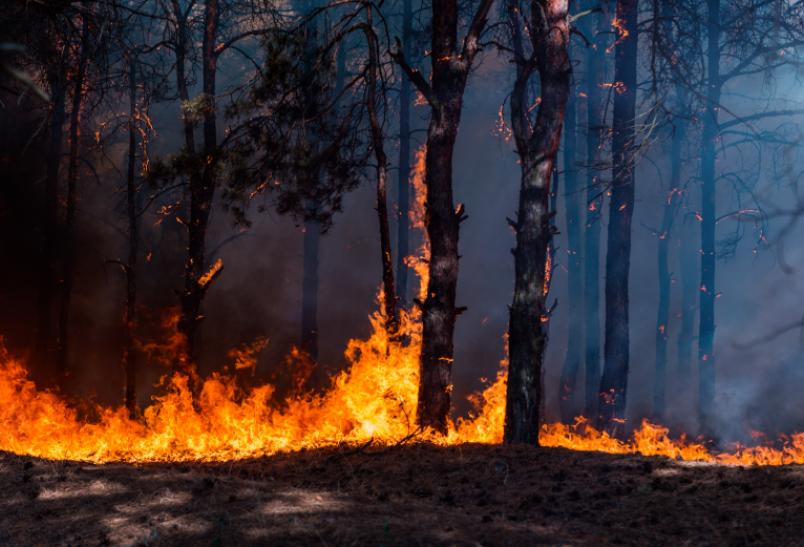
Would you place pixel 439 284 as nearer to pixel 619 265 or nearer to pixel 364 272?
pixel 619 265

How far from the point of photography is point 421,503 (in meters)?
6.97

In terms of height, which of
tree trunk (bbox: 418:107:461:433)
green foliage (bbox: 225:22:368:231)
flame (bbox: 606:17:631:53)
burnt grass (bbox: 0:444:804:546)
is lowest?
burnt grass (bbox: 0:444:804:546)

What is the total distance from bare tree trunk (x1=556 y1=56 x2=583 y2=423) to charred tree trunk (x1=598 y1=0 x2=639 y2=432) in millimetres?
4821

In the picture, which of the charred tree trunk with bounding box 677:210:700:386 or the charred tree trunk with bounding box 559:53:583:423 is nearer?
the charred tree trunk with bounding box 559:53:583:423

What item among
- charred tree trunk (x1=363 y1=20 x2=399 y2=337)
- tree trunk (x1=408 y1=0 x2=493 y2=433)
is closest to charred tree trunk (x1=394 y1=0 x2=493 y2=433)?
tree trunk (x1=408 y1=0 x2=493 y2=433)

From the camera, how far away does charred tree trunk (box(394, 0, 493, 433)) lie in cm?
1187

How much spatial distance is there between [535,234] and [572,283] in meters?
13.3

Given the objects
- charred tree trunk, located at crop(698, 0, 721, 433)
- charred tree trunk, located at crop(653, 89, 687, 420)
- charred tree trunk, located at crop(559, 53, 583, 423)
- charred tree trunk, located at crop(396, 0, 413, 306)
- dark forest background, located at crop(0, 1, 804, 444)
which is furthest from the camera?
dark forest background, located at crop(0, 1, 804, 444)

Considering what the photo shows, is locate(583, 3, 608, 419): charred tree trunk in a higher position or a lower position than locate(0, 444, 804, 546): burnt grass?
higher

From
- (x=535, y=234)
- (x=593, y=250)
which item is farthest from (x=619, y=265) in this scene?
(x=593, y=250)

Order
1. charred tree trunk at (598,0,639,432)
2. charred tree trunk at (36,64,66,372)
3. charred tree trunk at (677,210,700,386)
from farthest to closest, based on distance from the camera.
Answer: charred tree trunk at (677,210,700,386) < charred tree trunk at (36,64,66,372) < charred tree trunk at (598,0,639,432)

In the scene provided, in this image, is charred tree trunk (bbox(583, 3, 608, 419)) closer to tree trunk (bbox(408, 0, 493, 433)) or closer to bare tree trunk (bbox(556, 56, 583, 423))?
bare tree trunk (bbox(556, 56, 583, 423))

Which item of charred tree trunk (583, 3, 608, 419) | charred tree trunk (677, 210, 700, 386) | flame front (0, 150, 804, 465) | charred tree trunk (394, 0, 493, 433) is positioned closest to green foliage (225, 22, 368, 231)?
charred tree trunk (394, 0, 493, 433)

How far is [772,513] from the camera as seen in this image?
6.35 meters
